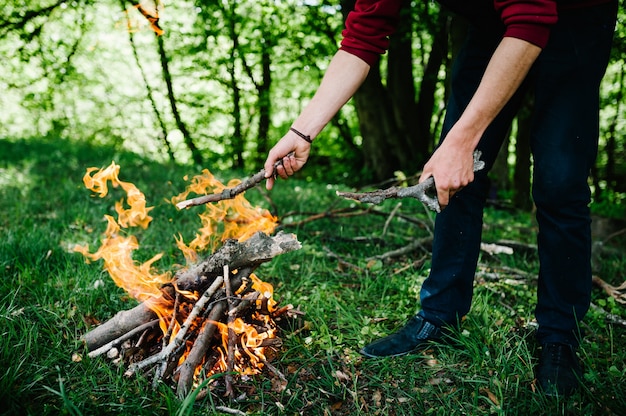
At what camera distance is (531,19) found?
4.85 feet

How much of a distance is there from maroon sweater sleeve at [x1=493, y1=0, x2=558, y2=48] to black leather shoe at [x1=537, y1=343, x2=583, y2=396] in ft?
4.45

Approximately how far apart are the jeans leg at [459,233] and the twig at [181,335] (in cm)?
109

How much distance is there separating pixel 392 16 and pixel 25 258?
2691 millimetres

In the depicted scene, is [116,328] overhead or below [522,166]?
below

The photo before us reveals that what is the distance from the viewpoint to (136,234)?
11.5 ft

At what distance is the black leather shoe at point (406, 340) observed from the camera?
211 centimetres

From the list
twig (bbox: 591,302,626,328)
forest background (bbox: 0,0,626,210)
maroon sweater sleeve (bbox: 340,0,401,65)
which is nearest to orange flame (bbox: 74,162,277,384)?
maroon sweater sleeve (bbox: 340,0,401,65)

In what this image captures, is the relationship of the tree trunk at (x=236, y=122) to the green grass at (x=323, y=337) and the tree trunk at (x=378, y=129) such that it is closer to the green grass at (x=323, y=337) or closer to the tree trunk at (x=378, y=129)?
the tree trunk at (x=378, y=129)

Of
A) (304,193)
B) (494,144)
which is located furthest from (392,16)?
(304,193)

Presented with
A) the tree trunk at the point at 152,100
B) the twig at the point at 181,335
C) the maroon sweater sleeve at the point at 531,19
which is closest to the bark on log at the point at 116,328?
the twig at the point at 181,335

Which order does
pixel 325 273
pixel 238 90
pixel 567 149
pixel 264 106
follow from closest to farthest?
pixel 567 149 → pixel 325 273 → pixel 238 90 → pixel 264 106

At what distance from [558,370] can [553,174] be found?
34.2 inches

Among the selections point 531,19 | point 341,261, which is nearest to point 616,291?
point 341,261

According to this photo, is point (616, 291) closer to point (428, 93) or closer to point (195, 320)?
point (195, 320)
